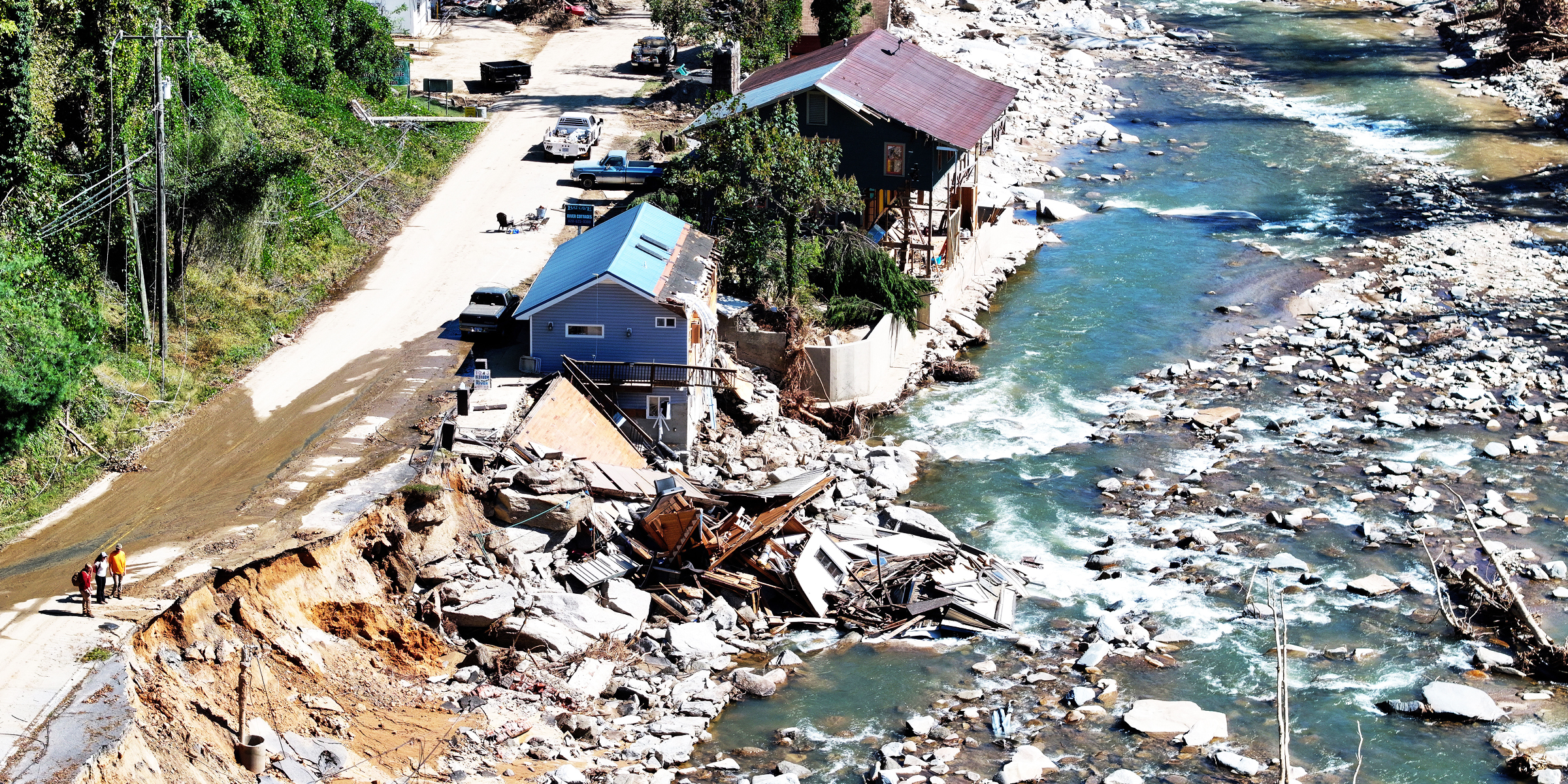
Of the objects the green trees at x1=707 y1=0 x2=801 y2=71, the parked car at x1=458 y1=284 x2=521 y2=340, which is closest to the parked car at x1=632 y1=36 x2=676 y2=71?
the green trees at x1=707 y1=0 x2=801 y2=71

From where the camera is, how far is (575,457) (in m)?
37.6

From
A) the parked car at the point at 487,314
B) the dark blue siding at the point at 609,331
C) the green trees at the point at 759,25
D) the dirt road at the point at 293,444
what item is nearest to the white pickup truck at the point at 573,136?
the dirt road at the point at 293,444

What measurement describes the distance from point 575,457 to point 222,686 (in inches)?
475

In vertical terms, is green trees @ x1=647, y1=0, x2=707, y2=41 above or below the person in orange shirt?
above

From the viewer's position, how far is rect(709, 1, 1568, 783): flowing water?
31203 mm

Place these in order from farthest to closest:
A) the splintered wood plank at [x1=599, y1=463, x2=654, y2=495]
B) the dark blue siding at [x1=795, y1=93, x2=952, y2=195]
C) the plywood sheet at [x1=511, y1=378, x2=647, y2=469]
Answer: the dark blue siding at [x1=795, y1=93, x2=952, y2=195] < the plywood sheet at [x1=511, y1=378, x2=647, y2=469] < the splintered wood plank at [x1=599, y1=463, x2=654, y2=495]

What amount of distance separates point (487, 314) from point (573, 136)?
18.2 meters

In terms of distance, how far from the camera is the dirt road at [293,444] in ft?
94.2

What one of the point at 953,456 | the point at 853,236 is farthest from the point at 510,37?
the point at 953,456

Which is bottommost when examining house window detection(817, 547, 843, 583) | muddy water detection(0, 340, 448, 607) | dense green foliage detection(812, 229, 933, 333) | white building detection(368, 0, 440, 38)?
house window detection(817, 547, 843, 583)

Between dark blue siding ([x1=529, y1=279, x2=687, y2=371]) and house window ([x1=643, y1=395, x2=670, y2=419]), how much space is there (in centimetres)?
99

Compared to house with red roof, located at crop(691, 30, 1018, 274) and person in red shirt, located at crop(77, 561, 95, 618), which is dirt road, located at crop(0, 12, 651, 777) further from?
house with red roof, located at crop(691, 30, 1018, 274)

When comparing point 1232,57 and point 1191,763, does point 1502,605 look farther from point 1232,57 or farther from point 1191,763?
point 1232,57

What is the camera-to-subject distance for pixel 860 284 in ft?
159
